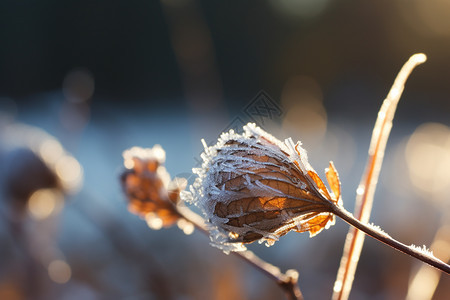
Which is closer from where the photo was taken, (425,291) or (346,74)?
(425,291)

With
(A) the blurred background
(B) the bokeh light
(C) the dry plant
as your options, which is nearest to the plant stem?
(C) the dry plant

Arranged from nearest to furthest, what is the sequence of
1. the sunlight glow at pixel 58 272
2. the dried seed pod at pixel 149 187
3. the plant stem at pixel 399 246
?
the plant stem at pixel 399 246 → the dried seed pod at pixel 149 187 → the sunlight glow at pixel 58 272

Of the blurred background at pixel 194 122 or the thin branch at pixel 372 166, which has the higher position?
the blurred background at pixel 194 122

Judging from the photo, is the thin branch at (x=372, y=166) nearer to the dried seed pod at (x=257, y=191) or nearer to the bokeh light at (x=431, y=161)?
the dried seed pod at (x=257, y=191)

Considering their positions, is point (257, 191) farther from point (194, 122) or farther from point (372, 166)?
point (194, 122)

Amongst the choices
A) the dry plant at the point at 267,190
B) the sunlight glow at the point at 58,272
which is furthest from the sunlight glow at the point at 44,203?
the dry plant at the point at 267,190

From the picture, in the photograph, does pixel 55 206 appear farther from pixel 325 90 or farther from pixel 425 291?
pixel 325 90

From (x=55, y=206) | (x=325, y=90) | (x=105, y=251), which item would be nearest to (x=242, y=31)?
(x=325, y=90)
